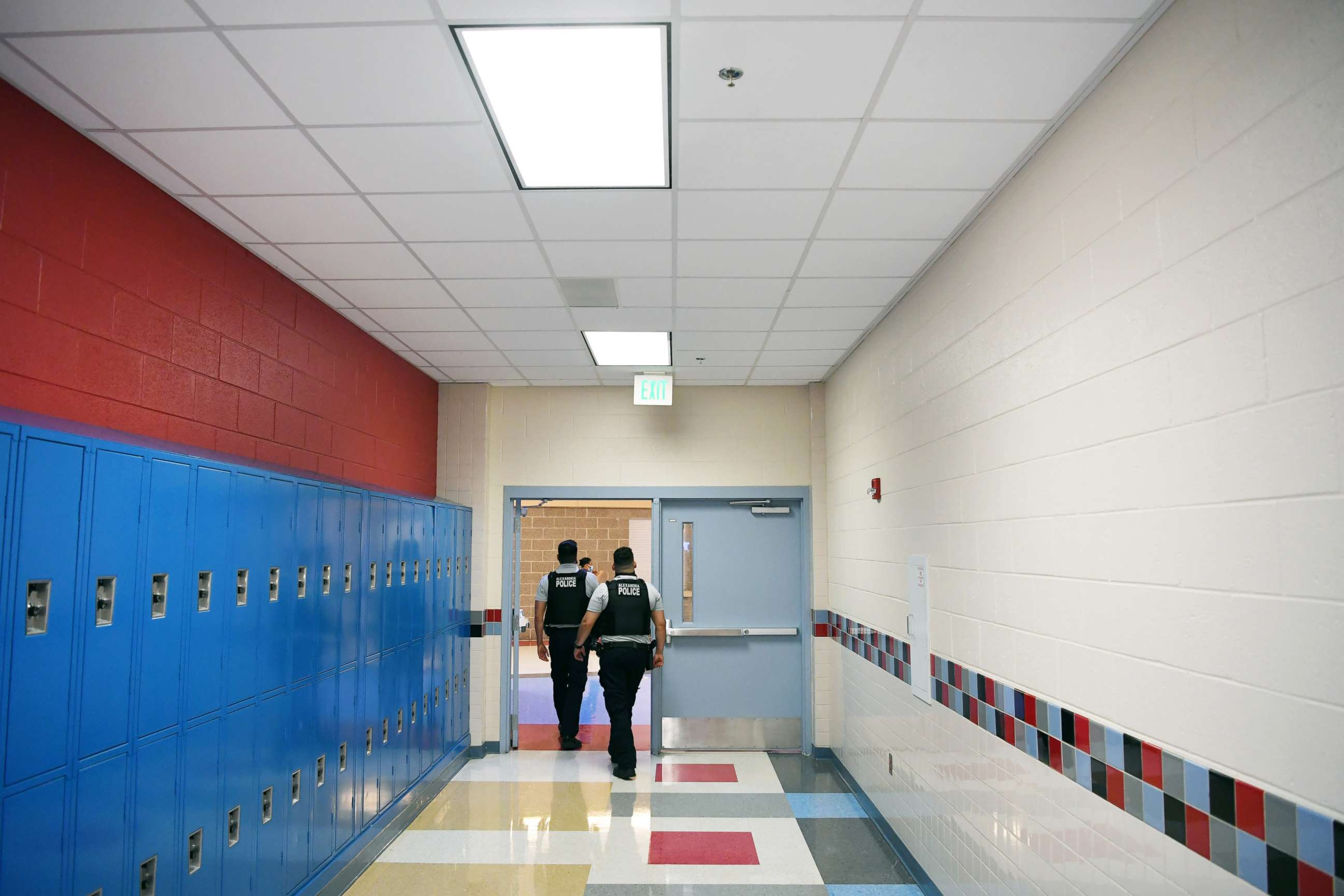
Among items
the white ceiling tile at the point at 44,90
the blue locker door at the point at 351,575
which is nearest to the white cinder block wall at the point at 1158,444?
the blue locker door at the point at 351,575

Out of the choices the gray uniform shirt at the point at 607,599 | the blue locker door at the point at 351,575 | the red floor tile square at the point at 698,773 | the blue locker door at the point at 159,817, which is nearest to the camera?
the blue locker door at the point at 159,817

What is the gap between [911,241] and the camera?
11.1ft

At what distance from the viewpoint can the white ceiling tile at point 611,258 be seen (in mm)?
3459

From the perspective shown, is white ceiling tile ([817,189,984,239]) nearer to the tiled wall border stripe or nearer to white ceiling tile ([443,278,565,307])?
white ceiling tile ([443,278,565,307])

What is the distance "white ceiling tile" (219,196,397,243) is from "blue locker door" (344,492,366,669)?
1.19m

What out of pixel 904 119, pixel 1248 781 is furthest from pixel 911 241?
pixel 1248 781

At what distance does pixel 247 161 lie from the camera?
2689mm

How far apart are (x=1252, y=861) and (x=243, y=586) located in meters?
2.93

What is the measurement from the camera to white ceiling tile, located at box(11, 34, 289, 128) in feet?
6.81

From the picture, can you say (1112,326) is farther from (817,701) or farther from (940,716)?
(817,701)

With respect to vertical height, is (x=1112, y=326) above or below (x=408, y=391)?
below

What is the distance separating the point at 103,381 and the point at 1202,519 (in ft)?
9.94

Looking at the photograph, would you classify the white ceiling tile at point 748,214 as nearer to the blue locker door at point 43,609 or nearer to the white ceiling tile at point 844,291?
the white ceiling tile at point 844,291

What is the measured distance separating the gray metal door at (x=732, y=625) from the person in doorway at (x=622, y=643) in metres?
0.72
